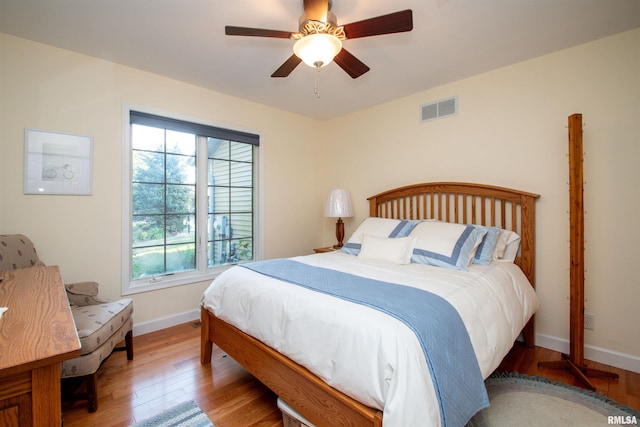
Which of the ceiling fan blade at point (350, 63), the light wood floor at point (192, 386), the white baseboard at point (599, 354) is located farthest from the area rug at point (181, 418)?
the white baseboard at point (599, 354)

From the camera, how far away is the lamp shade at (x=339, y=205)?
359cm

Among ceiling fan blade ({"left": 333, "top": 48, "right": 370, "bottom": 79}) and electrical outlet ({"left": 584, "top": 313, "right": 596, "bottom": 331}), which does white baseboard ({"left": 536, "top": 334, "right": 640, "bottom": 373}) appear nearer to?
electrical outlet ({"left": 584, "top": 313, "right": 596, "bottom": 331})

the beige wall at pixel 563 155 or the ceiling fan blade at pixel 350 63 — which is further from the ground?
the ceiling fan blade at pixel 350 63

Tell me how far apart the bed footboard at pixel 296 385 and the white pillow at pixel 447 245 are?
1363 millimetres

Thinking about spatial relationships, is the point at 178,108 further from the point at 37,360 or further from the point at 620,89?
the point at 620,89

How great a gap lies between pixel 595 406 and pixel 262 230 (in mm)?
3150

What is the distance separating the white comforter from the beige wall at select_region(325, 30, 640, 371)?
540mm

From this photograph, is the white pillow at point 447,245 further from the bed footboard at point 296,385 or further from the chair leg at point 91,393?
the chair leg at point 91,393

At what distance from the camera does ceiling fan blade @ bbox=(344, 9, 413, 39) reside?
149 cm

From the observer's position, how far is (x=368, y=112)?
370cm

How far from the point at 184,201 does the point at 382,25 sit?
249 cm

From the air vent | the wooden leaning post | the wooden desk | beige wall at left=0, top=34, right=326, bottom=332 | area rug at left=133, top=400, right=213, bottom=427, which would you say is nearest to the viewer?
the wooden desk

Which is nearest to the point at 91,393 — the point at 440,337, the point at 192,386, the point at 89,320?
the point at 89,320

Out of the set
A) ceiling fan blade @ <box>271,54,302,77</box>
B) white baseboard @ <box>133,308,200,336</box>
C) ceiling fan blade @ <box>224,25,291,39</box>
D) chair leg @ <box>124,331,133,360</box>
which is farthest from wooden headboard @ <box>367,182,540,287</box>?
chair leg @ <box>124,331,133,360</box>
